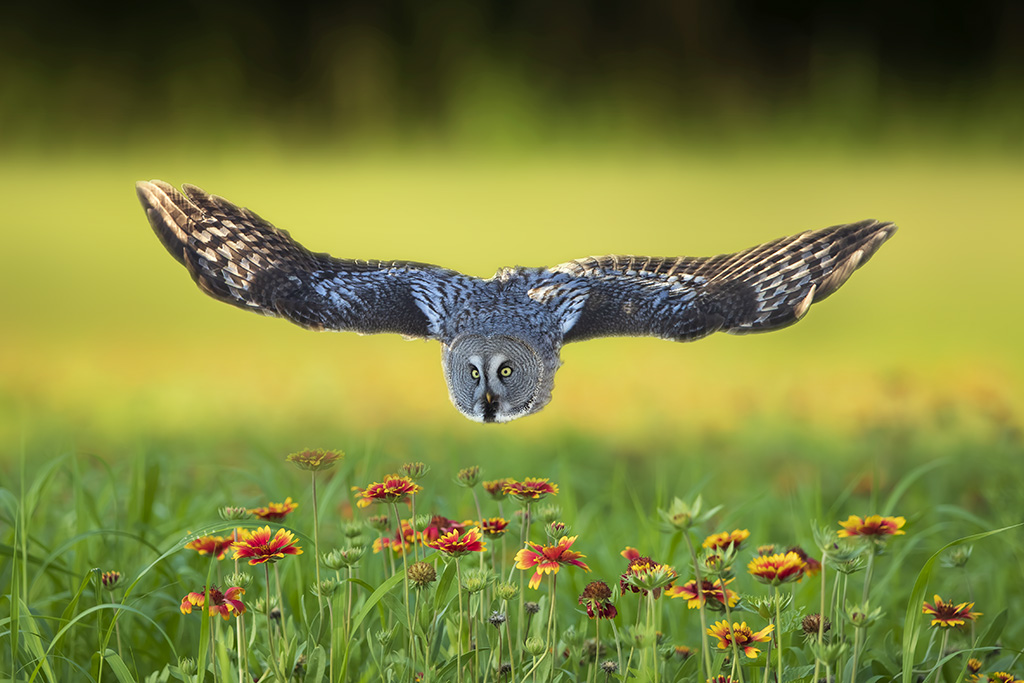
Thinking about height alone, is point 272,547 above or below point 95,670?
above

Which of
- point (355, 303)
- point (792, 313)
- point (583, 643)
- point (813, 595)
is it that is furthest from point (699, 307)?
point (583, 643)

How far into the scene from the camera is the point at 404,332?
3.20 meters

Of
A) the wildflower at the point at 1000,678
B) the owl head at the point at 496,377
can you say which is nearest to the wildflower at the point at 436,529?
the owl head at the point at 496,377

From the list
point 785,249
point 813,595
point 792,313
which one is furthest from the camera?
point 785,249

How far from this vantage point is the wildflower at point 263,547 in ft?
5.89

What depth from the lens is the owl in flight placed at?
3121 mm

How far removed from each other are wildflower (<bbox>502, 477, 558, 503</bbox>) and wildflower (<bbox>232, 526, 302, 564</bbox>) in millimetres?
497

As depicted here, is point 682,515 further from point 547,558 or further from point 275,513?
point 275,513

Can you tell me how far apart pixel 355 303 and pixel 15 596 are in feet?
4.89

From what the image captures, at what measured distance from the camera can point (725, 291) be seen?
10.8ft

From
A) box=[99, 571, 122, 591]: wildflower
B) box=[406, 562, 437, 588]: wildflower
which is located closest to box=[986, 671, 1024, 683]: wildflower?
box=[406, 562, 437, 588]: wildflower

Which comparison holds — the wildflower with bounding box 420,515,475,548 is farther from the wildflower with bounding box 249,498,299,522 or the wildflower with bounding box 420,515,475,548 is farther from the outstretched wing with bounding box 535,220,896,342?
the outstretched wing with bounding box 535,220,896,342

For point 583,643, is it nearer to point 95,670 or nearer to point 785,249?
point 95,670

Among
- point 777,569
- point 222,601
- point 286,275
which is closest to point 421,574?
point 222,601
